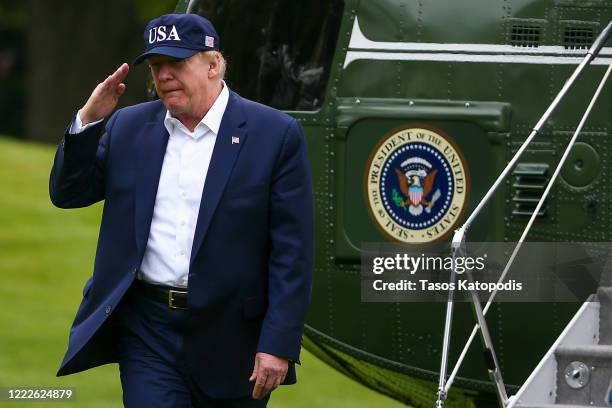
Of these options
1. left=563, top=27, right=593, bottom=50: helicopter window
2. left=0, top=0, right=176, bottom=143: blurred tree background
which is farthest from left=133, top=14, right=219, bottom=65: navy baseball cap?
left=0, top=0, right=176, bottom=143: blurred tree background

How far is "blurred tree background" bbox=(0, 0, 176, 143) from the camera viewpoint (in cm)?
2648

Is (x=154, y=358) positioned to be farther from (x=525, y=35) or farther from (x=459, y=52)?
(x=525, y=35)

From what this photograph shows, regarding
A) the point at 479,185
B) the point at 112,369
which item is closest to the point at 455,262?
the point at 479,185

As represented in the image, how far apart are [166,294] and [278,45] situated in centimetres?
252

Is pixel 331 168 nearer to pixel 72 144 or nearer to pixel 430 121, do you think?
pixel 430 121

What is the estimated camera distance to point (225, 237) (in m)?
5.27

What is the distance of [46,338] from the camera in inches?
496

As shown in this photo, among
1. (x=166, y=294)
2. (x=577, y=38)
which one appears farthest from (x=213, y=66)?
(x=577, y=38)

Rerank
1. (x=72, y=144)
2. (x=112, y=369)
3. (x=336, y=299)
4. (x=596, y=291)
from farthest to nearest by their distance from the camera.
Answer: (x=112, y=369), (x=336, y=299), (x=596, y=291), (x=72, y=144)

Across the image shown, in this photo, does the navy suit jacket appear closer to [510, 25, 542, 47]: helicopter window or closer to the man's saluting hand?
the man's saluting hand

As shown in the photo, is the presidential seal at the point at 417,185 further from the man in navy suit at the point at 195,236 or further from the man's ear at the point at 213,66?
the man's ear at the point at 213,66

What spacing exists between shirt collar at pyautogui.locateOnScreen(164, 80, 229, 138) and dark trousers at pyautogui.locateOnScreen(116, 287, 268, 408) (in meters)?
0.61

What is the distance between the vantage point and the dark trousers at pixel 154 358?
525 cm

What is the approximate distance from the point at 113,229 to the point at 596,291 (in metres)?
2.47
